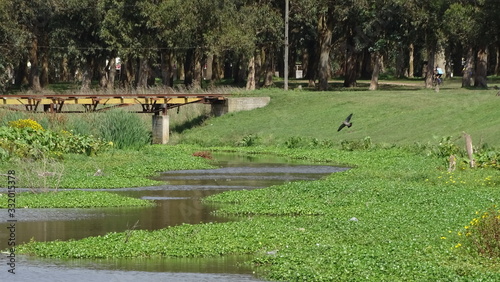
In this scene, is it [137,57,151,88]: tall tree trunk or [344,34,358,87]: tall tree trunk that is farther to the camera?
[344,34,358,87]: tall tree trunk

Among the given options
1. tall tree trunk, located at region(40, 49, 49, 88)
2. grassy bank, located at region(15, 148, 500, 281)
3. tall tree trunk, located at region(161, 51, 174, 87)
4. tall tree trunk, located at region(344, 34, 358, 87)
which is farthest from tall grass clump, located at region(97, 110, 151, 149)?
tall tree trunk, located at region(40, 49, 49, 88)

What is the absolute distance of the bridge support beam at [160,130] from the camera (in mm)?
63094

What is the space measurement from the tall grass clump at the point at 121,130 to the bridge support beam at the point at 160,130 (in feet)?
42.2

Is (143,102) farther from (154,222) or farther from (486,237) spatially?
(486,237)

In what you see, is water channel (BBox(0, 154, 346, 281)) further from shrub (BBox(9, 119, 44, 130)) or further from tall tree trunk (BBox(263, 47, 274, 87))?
tall tree trunk (BBox(263, 47, 274, 87))

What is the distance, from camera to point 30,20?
300 feet

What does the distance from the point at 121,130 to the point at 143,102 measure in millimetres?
16727

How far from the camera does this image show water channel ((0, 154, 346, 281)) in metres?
19.3

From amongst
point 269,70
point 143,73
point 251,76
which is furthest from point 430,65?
point 143,73

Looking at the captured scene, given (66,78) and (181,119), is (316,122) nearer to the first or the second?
(181,119)

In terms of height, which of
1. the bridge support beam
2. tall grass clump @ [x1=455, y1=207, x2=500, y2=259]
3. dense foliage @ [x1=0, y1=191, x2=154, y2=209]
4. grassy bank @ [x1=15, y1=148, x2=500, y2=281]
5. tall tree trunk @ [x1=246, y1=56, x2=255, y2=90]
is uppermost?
tall tree trunk @ [x1=246, y1=56, x2=255, y2=90]

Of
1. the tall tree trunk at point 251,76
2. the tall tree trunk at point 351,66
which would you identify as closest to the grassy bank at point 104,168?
the tall tree trunk at point 251,76

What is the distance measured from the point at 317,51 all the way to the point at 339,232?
71934 millimetres

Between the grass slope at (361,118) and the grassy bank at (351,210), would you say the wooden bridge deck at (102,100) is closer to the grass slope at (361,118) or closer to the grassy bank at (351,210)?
the grass slope at (361,118)
